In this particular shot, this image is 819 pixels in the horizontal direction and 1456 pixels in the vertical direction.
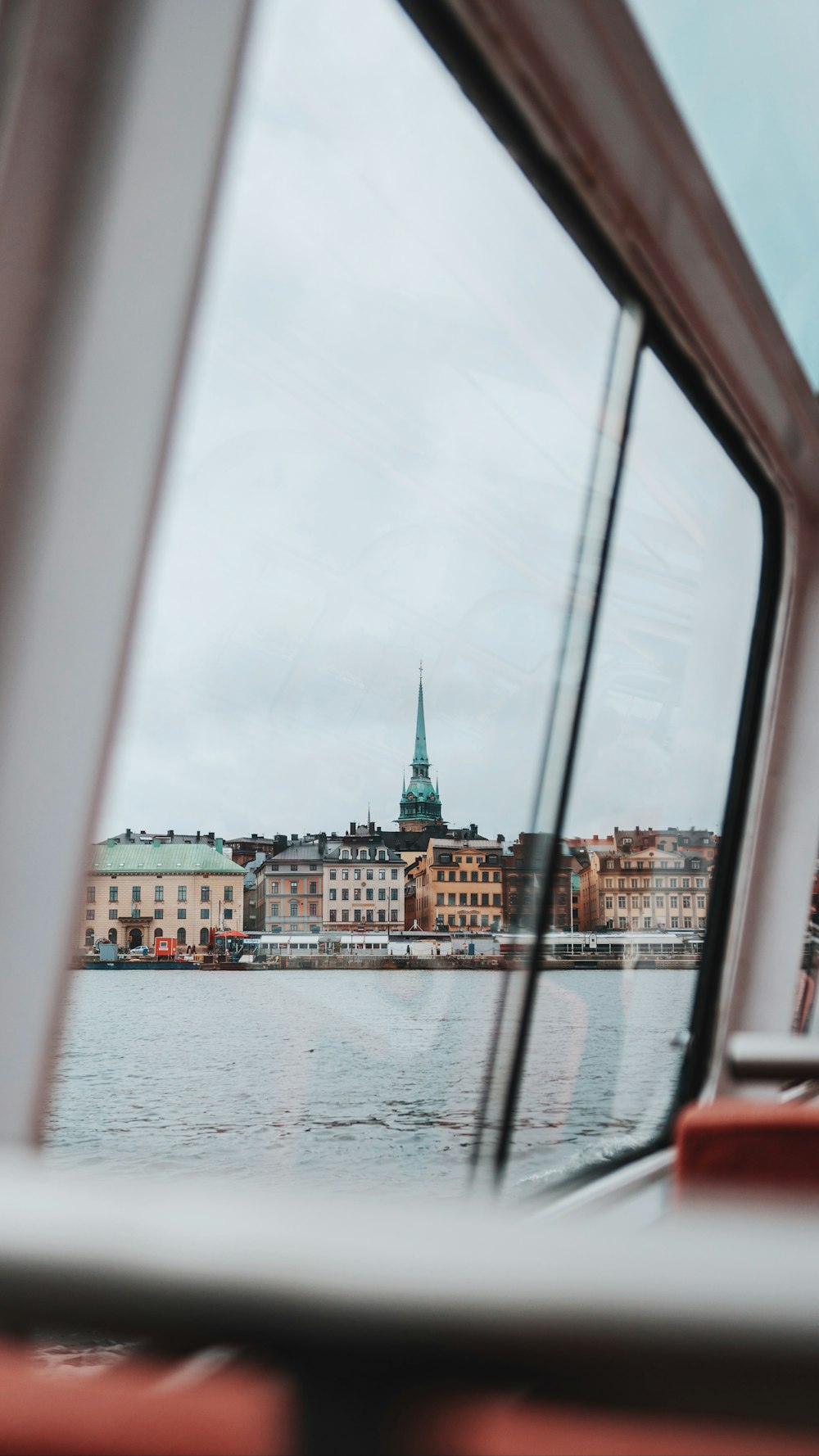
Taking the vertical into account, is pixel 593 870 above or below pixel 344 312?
below

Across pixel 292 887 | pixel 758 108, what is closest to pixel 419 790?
pixel 292 887

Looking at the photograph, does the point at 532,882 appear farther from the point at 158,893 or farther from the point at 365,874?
the point at 158,893

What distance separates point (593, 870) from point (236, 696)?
5.76ft

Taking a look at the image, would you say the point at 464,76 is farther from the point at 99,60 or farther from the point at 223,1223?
the point at 223,1223

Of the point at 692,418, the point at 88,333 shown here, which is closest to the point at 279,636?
the point at 88,333

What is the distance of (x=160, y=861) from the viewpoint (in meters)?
1.66

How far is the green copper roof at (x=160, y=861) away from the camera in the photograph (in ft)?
4.75

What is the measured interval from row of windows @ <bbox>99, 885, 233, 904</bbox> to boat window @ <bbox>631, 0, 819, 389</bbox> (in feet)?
5.52

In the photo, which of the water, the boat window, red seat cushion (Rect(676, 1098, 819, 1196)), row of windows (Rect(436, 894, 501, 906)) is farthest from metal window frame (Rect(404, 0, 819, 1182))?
row of windows (Rect(436, 894, 501, 906))

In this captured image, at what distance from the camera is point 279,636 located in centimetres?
191

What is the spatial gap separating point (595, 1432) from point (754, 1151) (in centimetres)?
143

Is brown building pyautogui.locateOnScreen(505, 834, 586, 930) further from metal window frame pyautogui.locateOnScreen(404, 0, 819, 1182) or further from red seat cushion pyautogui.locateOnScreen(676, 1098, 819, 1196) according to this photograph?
red seat cushion pyautogui.locateOnScreen(676, 1098, 819, 1196)

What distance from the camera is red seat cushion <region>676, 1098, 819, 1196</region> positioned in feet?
5.43

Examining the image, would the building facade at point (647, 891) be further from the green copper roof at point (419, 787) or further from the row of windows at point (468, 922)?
the green copper roof at point (419, 787)
